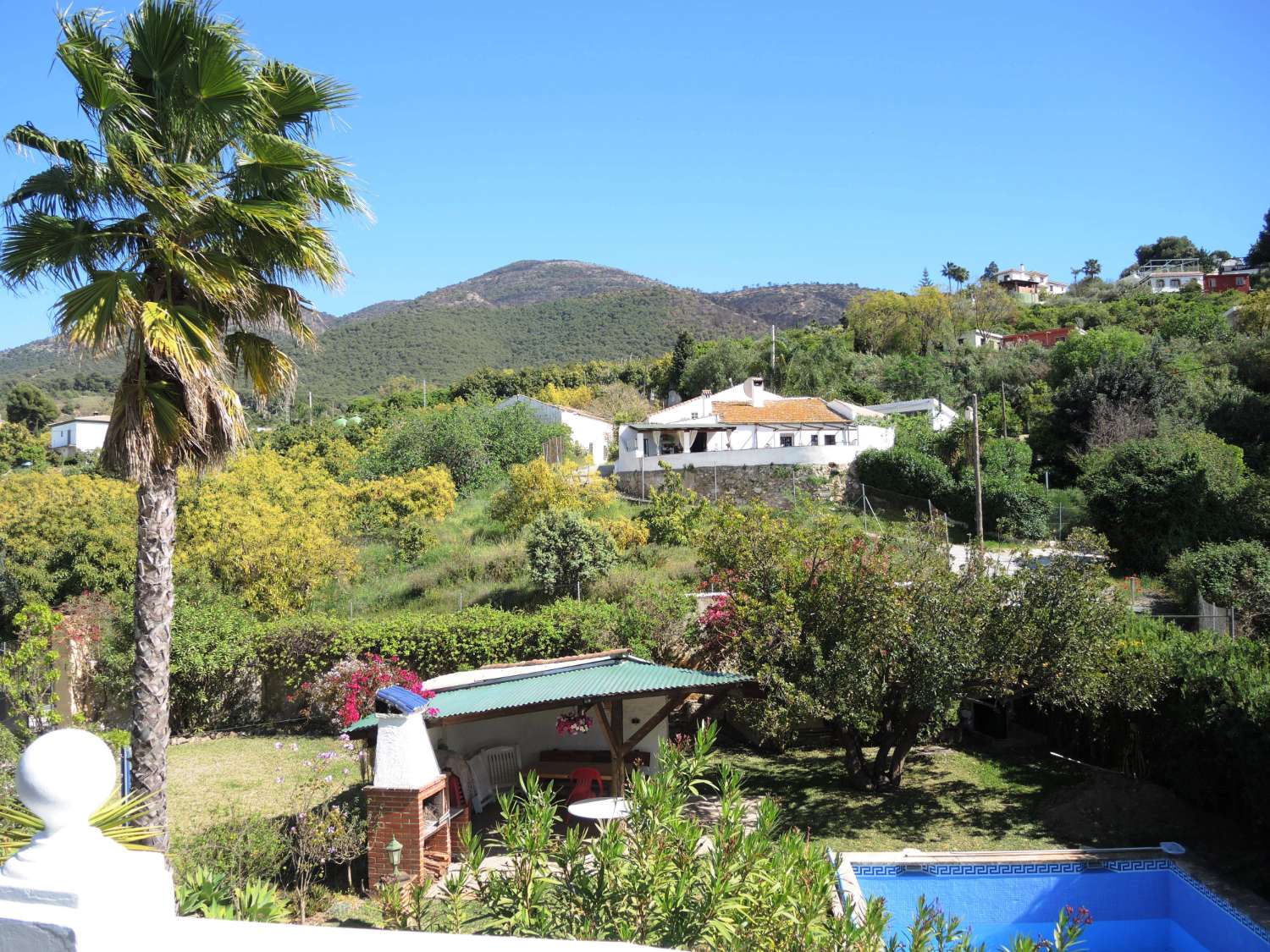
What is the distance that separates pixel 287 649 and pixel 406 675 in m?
4.38

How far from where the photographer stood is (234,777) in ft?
51.5

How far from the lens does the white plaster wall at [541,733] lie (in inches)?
570

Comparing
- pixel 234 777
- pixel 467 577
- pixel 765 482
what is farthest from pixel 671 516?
pixel 234 777

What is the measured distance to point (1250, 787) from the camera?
11.4 metres

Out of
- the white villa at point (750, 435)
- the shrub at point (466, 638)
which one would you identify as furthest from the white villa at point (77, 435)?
the shrub at point (466, 638)

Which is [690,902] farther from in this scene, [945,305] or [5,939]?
[945,305]

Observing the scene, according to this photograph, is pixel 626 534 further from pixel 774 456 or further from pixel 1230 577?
pixel 1230 577

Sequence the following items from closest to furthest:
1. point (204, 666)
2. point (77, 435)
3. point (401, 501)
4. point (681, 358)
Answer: point (204, 666) < point (401, 501) < point (77, 435) < point (681, 358)

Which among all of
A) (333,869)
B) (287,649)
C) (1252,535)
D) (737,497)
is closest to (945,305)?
(737,497)

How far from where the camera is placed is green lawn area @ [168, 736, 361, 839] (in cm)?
1334

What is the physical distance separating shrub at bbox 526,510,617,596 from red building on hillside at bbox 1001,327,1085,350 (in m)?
48.3

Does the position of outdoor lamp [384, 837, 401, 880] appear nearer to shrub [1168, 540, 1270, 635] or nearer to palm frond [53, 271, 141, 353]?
palm frond [53, 271, 141, 353]

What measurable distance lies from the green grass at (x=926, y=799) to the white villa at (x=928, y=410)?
1081 inches

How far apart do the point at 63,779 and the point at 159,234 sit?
7.58 m
